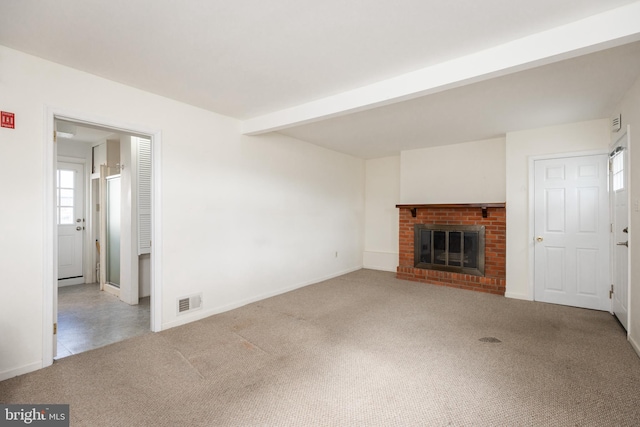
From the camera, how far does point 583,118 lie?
3857 millimetres

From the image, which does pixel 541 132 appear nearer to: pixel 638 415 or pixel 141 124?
pixel 638 415

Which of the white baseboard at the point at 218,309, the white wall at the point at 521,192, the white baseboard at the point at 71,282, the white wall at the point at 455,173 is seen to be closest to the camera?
the white baseboard at the point at 218,309

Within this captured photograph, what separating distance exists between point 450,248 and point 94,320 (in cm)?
518

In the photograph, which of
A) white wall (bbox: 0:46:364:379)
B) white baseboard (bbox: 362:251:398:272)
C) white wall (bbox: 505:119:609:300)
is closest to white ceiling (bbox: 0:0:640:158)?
white wall (bbox: 0:46:364:379)

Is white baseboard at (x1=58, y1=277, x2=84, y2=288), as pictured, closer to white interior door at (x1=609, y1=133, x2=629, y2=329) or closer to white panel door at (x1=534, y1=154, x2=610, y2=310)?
white panel door at (x1=534, y1=154, x2=610, y2=310)

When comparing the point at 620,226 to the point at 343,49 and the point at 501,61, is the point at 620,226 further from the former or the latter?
the point at 343,49

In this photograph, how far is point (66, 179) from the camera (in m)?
5.37

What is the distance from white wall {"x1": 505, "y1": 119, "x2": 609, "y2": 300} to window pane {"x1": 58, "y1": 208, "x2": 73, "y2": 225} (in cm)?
713

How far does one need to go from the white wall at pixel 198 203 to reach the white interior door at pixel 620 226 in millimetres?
3866

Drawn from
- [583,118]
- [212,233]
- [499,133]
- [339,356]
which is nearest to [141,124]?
[212,233]

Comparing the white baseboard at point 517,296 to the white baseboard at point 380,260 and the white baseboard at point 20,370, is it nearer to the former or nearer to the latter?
the white baseboard at point 380,260

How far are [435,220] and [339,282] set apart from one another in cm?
201

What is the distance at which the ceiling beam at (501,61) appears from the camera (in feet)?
6.13

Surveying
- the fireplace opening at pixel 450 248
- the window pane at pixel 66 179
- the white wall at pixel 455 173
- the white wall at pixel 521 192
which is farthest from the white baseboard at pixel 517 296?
the window pane at pixel 66 179
